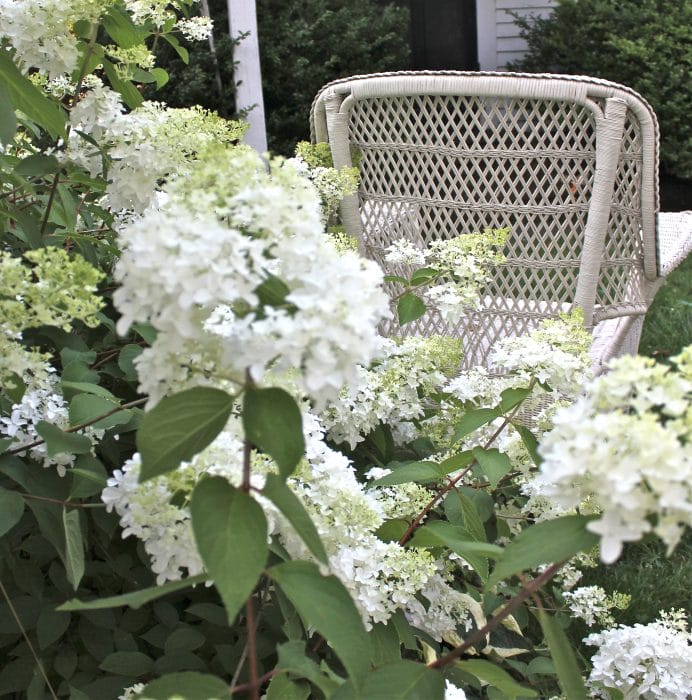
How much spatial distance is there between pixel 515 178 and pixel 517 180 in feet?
0.09

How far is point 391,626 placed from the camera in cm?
124

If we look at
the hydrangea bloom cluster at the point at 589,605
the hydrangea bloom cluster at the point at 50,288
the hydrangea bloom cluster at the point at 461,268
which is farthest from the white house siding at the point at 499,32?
the hydrangea bloom cluster at the point at 50,288

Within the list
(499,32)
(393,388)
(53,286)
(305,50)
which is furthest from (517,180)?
(499,32)

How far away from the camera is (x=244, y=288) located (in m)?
0.71

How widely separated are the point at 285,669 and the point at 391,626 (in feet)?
1.33

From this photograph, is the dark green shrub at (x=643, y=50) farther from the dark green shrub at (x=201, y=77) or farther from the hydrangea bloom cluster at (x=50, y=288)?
the hydrangea bloom cluster at (x=50, y=288)

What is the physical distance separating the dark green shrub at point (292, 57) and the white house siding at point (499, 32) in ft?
3.81

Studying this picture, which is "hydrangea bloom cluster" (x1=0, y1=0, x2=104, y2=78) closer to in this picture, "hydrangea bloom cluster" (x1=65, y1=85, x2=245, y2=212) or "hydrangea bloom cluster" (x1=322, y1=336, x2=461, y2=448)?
"hydrangea bloom cluster" (x1=65, y1=85, x2=245, y2=212)

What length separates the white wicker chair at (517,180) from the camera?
2363mm

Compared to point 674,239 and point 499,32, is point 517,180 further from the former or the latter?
point 499,32

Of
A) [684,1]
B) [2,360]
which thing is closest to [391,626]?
[2,360]

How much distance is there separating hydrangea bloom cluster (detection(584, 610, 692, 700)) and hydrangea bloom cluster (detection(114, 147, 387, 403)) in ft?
3.32

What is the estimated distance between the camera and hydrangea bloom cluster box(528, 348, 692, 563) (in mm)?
654

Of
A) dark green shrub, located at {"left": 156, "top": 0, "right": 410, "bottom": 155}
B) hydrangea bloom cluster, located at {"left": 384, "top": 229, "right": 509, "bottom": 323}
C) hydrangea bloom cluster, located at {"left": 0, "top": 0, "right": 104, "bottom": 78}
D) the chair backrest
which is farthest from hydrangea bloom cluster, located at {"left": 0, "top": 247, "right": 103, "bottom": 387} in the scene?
dark green shrub, located at {"left": 156, "top": 0, "right": 410, "bottom": 155}
